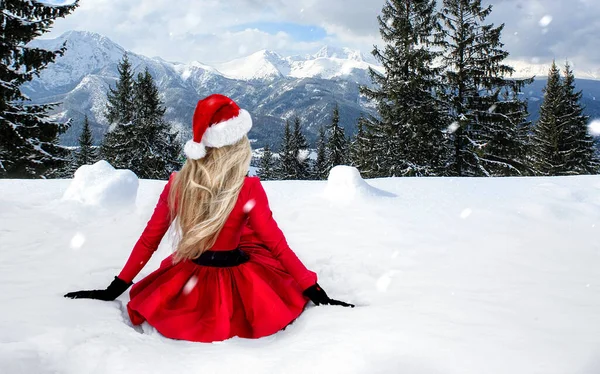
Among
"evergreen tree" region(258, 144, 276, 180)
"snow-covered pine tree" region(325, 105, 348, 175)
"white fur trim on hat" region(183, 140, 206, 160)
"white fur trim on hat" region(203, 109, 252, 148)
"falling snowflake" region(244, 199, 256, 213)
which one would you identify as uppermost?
"snow-covered pine tree" region(325, 105, 348, 175)

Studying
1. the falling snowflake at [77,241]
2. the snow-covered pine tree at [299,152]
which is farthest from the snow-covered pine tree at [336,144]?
the falling snowflake at [77,241]

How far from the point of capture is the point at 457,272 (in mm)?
3967

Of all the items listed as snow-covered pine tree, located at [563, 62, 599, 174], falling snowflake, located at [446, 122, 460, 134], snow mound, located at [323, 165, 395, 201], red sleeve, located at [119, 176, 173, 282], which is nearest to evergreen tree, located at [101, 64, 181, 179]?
falling snowflake, located at [446, 122, 460, 134]

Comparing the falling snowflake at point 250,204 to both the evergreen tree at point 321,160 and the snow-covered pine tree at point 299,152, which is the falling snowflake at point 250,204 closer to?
the snow-covered pine tree at point 299,152

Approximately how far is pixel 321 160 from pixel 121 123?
21.9 metres

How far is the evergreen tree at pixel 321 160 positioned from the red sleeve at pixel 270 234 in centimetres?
3785

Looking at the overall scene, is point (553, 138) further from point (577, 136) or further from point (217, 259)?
point (217, 259)

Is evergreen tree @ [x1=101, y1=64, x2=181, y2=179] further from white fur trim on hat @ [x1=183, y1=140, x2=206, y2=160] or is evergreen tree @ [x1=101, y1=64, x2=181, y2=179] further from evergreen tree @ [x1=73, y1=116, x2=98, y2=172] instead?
white fur trim on hat @ [x1=183, y1=140, x2=206, y2=160]

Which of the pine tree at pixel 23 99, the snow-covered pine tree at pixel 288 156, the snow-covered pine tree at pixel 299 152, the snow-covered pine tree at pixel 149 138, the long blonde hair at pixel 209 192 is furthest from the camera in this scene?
the snow-covered pine tree at pixel 299 152

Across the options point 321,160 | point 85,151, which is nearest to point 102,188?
point 85,151

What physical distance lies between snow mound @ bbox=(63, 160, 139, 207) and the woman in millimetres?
3722

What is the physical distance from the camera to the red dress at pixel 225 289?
2754 mm

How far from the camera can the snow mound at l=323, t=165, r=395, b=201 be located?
6668 millimetres

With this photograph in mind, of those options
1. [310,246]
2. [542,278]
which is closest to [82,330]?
[310,246]
